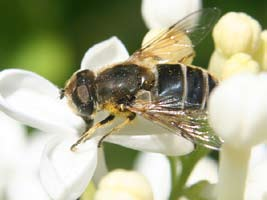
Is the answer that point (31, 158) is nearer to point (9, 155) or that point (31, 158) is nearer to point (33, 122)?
point (9, 155)

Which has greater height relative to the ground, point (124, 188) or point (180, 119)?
point (180, 119)

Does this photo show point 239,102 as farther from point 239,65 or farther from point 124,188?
point 124,188

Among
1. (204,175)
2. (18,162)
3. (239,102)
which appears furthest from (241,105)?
(18,162)

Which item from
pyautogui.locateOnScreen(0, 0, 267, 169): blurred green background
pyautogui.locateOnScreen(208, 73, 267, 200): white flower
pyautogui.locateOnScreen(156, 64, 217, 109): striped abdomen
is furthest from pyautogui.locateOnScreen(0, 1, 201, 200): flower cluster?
pyautogui.locateOnScreen(0, 0, 267, 169): blurred green background

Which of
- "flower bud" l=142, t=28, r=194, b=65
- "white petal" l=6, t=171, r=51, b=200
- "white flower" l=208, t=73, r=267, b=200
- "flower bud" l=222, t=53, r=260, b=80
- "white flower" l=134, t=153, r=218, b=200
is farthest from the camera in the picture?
"white petal" l=6, t=171, r=51, b=200

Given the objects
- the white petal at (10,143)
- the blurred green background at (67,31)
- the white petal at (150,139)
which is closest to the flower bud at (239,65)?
the white petal at (150,139)

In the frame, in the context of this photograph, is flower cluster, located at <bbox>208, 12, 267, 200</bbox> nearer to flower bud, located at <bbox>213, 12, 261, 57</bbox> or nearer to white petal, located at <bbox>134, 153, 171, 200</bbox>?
flower bud, located at <bbox>213, 12, 261, 57</bbox>
